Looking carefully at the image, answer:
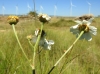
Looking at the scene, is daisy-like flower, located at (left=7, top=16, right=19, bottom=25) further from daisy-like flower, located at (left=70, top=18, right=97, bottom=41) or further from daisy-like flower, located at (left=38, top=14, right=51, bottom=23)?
daisy-like flower, located at (left=70, top=18, right=97, bottom=41)

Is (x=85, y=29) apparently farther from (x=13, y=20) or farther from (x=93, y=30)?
(x=13, y=20)

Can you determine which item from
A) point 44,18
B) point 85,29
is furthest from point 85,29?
point 44,18

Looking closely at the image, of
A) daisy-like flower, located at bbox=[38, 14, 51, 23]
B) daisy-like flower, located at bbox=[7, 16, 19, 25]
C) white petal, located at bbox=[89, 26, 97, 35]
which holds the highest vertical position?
daisy-like flower, located at bbox=[38, 14, 51, 23]

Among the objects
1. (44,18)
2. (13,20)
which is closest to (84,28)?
(44,18)

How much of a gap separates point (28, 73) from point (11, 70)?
0.15 metres

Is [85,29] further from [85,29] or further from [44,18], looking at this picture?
[44,18]

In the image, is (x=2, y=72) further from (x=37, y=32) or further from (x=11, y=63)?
(x=37, y=32)

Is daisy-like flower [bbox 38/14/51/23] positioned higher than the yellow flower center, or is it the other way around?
daisy-like flower [bbox 38/14/51/23]

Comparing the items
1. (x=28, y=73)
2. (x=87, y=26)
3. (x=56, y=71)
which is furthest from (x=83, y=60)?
(x=87, y=26)

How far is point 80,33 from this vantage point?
827mm

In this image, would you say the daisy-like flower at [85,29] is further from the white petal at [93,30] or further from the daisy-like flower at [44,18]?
the daisy-like flower at [44,18]

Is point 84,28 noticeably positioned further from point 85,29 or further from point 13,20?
point 13,20

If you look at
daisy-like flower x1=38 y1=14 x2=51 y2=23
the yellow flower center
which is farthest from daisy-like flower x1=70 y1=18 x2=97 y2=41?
daisy-like flower x1=38 y1=14 x2=51 y2=23

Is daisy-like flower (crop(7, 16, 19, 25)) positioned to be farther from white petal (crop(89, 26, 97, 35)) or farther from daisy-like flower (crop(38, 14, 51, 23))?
white petal (crop(89, 26, 97, 35))
